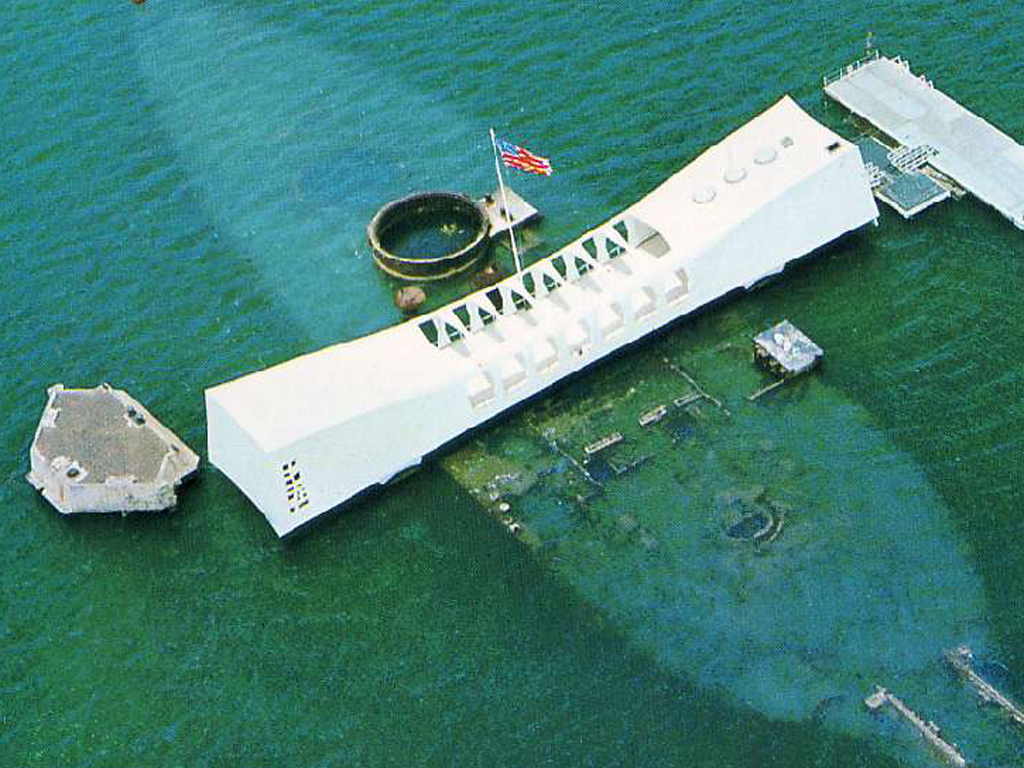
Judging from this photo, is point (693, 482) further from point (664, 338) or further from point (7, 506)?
point (7, 506)

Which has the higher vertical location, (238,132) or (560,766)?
(238,132)

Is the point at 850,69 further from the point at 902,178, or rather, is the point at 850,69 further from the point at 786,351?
the point at 786,351

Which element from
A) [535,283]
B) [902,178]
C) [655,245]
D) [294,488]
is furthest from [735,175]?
[294,488]

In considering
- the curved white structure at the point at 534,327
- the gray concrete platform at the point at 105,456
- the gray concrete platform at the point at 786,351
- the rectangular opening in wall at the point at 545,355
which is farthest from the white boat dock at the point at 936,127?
the gray concrete platform at the point at 105,456

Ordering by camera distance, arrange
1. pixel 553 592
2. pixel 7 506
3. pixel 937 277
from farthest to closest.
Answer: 1. pixel 937 277
2. pixel 7 506
3. pixel 553 592

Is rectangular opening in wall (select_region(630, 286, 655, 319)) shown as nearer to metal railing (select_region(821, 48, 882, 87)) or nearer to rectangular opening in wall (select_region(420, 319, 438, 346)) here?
rectangular opening in wall (select_region(420, 319, 438, 346))

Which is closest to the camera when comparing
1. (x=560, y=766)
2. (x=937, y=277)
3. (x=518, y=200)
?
(x=560, y=766)

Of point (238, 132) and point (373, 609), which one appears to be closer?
point (373, 609)

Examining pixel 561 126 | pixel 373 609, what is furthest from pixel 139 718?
pixel 561 126
